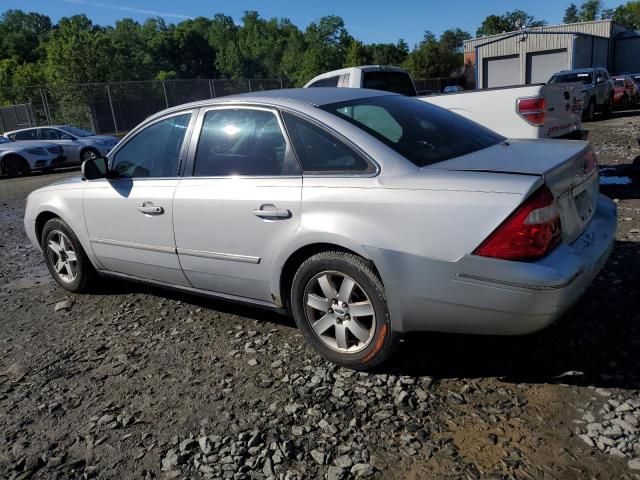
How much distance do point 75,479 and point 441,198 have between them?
219 centimetres

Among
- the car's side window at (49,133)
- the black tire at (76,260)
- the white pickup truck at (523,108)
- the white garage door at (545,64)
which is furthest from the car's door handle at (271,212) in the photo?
the white garage door at (545,64)

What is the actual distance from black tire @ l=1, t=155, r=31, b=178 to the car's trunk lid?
1554 centimetres

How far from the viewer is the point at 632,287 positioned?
3.96 m

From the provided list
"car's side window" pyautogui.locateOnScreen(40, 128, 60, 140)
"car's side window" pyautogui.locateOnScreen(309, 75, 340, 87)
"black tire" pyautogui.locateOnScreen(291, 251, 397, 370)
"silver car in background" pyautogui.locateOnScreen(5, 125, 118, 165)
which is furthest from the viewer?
"car's side window" pyautogui.locateOnScreen(40, 128, 60, 140)

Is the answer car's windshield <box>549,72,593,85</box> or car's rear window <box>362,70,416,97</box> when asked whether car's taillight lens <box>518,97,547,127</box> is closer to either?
car's rear window <box>362,70,416,97</box>

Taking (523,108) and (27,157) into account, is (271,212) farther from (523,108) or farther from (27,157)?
(27,157)

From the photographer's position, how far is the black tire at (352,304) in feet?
9.46

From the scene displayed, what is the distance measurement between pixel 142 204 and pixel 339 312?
1.77 meters

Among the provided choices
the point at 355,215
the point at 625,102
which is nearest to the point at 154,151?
the point at 355,215

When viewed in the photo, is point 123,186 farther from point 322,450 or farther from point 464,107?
point 464,107

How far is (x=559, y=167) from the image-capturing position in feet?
9.02

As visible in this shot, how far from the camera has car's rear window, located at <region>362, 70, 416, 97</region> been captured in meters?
8.59

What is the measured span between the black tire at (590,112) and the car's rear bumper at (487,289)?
1777cm

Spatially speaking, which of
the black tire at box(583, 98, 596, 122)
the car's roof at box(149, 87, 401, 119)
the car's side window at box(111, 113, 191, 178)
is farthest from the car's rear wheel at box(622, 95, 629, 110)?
the car's side window at box(111, 113, 191, 178)
